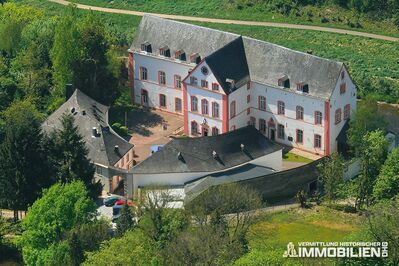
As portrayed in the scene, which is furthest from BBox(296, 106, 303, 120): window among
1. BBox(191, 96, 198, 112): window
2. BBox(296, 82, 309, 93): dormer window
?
BBox(191, 96, 198, 112): window

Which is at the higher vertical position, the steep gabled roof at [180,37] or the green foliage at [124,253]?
the steep gabled roof at [180,37]

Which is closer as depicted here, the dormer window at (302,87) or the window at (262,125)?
the dormer window at (302,87)

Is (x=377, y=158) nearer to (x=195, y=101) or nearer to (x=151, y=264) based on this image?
(x=195, y=101)

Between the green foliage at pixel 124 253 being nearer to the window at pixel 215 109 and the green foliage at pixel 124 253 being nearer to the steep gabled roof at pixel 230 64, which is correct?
the window at pixel 215 109

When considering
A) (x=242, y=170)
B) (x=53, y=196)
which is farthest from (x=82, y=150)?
(x=242, y=170)

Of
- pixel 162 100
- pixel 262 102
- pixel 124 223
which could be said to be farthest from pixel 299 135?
pixel 124 223

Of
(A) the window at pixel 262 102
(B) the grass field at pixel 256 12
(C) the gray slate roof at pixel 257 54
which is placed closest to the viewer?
(C) the gray slate roof at pixel 257 54

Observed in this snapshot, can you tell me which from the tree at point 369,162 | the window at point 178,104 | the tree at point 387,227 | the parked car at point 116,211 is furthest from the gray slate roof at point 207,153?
the tree at point 387,227
